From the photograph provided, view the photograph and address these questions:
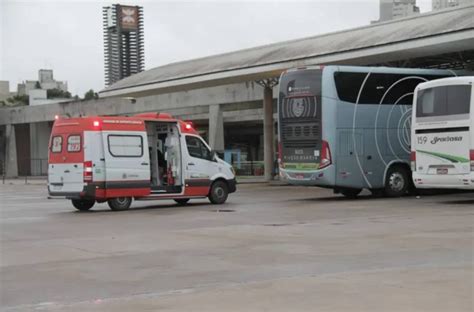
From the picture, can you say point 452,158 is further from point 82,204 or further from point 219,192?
point 82,204

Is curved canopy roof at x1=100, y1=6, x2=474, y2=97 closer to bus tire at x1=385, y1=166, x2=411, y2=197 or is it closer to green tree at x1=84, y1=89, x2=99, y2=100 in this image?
bus tire at x1=385, y1=166, x2=411, y2=197

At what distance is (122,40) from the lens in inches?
4476

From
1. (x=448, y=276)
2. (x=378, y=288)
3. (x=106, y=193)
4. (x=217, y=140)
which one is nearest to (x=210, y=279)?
(x=378, y=288)

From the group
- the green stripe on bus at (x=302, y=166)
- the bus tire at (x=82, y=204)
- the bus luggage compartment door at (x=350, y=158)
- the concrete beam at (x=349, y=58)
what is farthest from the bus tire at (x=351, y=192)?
the bus tire at (x=82, y=204)

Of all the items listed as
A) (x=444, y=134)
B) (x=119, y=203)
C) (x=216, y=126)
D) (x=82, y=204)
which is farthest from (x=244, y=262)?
(x=216, y=126)

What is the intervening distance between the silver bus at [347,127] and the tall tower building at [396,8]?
3155cm

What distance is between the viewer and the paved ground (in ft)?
23.3

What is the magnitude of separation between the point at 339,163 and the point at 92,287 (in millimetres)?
14487

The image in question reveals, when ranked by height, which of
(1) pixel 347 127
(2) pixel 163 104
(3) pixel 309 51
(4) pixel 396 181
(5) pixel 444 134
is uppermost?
(3) pixel 309 51

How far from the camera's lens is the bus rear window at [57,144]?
1967 centimetres

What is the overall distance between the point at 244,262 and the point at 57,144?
Answer: 1172 centimetres

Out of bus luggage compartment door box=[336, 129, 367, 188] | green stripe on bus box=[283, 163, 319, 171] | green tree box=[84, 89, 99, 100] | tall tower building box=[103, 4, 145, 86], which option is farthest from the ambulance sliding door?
tall tower building box=[103, 4, 145, 86]

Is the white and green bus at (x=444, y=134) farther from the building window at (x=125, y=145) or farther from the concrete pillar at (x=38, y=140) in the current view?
the concrete pillar at (x=38, y=140)

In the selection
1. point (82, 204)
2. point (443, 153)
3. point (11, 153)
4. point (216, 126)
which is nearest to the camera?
point (443, 153)
